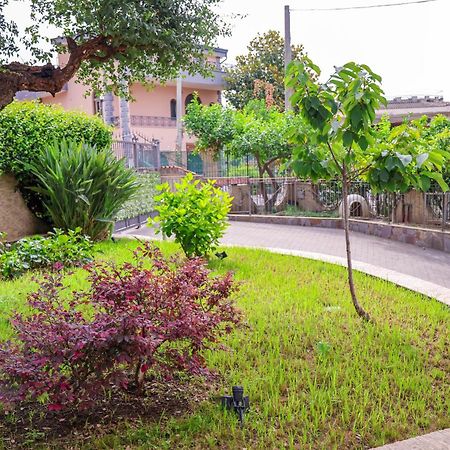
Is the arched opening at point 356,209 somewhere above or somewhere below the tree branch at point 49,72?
below

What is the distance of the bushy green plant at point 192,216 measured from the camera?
8.09 meters

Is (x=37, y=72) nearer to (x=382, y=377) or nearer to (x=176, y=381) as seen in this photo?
(x=176, y=381)

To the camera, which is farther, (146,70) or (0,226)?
(0,226)

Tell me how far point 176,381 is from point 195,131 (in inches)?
709

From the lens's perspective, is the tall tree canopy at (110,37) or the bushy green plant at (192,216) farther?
the bushy green plant at (192,216)

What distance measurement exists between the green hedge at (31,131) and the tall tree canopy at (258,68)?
2478 cm

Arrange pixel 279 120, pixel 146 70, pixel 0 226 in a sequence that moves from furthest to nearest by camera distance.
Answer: pixel 279 120 < pixel 0 226 < pixel 146 70

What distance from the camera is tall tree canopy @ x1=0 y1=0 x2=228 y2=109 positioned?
5.31 meters

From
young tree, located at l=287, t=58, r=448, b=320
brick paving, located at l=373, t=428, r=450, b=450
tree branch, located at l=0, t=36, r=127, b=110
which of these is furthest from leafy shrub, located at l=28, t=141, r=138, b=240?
brick paving, located at l=373, t=428, r=450, b=450

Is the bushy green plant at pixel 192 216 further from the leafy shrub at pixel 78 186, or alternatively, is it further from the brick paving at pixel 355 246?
the brick paving at pixel 355 246

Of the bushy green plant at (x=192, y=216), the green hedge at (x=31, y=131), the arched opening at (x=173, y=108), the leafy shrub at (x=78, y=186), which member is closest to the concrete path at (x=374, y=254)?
the bushy green plant at (x=192, y=216)

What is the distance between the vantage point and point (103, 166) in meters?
10.7

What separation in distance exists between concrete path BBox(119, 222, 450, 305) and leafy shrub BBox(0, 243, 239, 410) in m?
3.83

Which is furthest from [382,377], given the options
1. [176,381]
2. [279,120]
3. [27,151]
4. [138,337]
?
[279,120]
